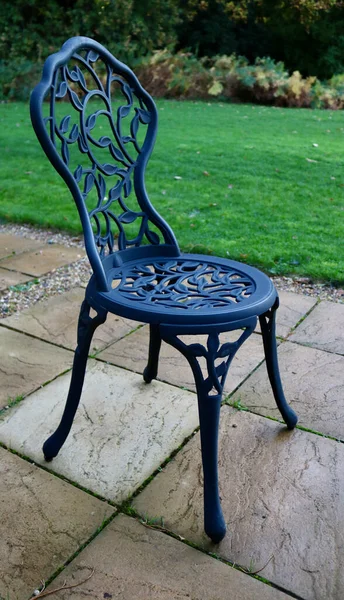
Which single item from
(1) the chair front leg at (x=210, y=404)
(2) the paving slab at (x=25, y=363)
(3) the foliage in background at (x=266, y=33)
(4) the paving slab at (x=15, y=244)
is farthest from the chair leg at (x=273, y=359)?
(3) the foliage in background at (x=266, y=33)

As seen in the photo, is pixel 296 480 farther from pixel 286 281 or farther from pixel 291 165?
pixel 291 165

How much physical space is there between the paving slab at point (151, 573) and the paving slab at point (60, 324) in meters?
1.14

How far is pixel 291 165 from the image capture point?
5.74m

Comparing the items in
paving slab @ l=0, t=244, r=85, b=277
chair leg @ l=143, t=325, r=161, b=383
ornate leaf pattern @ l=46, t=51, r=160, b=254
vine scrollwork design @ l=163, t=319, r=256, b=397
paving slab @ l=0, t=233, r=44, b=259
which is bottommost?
paving slab @ l=0, t=233, r=44, b=259

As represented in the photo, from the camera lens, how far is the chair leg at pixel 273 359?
5.68 ft

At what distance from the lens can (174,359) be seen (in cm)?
248

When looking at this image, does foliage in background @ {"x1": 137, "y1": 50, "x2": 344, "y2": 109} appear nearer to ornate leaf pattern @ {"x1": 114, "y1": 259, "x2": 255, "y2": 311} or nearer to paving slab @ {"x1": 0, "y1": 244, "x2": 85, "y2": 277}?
paving slab @ {"x1": 0, "y1": 244, "x2": 85, "y2": 277}

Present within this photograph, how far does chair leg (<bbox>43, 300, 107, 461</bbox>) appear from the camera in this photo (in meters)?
1.68

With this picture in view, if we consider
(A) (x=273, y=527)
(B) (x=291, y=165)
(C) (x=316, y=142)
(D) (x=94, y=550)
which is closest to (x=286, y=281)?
(A) (x=273, y=527)

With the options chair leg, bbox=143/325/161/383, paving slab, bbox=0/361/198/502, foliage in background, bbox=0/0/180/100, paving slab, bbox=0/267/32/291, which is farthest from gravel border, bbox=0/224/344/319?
foliage in background, bbox=0/0/180/100

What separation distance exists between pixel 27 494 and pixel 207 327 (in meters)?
0.81

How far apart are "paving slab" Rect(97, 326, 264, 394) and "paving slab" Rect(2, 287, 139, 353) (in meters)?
0.09

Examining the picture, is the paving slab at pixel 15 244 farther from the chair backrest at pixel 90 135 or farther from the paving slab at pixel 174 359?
the chair backrest at pixel 90 135

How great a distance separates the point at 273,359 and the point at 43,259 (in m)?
2.18
